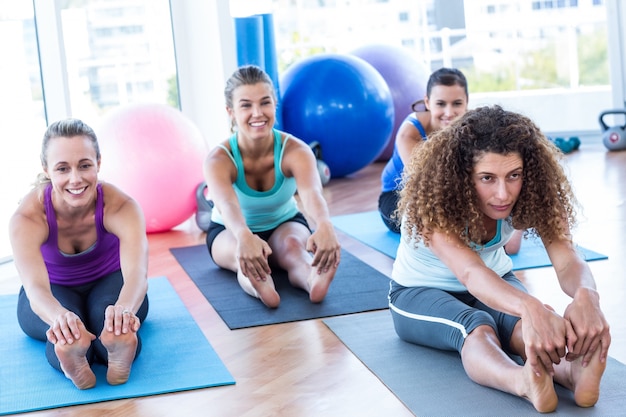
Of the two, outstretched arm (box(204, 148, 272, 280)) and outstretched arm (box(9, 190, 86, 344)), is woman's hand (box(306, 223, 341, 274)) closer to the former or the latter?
outstretched arm (box(204, 148, 272, 280))

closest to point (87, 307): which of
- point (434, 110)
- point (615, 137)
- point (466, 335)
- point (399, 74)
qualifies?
point (466, 335)

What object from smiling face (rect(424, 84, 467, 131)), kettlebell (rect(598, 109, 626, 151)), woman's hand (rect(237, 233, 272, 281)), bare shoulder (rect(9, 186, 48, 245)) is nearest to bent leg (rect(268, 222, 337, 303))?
woman's hand (rect(237, 233, 272, 281))

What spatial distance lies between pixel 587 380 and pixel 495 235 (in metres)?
0.47

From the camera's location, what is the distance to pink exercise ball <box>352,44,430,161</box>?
20.6 feet

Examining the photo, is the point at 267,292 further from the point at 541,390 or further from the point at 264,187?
the point at 541,390

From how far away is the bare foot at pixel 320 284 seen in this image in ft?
9.76

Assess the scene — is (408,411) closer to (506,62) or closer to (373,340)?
(373,340)

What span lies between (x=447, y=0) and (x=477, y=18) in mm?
283

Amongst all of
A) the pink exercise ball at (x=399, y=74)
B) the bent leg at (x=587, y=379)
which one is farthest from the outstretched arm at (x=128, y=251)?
the pink exercise ball at (x=399, y=74)

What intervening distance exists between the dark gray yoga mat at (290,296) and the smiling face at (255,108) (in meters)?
0.60

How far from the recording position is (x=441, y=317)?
7.31ft

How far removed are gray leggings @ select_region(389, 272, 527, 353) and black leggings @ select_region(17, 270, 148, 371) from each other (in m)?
0.78

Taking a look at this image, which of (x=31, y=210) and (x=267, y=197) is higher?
(x=31, y=210)

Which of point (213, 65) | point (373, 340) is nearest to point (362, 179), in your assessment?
point (213, 65)
